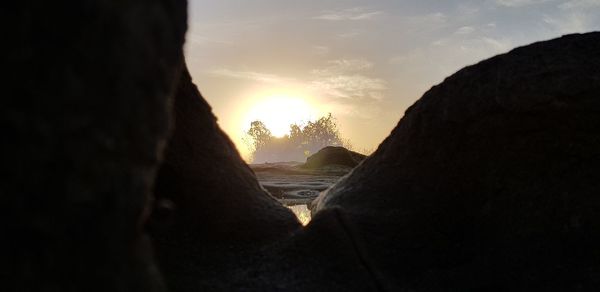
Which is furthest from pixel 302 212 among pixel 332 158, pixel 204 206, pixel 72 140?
pixel 332 158

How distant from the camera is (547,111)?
8.10ft

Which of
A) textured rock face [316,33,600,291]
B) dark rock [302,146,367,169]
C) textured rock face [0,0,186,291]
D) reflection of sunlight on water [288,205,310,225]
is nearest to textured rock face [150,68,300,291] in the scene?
textured rock face [316,33,600,291]

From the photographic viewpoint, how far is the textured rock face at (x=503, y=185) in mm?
2363

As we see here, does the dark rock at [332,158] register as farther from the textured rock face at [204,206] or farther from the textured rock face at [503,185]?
the textured rock face at [204,206]

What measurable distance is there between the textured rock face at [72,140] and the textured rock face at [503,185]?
176 centimetres

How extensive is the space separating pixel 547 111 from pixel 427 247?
2.73ft

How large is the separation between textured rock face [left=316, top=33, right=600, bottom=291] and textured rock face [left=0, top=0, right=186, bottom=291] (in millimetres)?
1761

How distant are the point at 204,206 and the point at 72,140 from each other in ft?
5.93

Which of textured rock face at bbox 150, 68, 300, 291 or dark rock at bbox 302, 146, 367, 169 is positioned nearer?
textured rock face at bbox 150, 68, 300, 291

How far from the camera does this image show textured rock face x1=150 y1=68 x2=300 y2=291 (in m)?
2.32

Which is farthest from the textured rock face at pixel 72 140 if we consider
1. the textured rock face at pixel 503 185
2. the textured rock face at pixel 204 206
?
the textured rock face at pixel 503 185

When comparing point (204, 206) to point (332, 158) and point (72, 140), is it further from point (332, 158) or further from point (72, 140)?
point (332, 158)

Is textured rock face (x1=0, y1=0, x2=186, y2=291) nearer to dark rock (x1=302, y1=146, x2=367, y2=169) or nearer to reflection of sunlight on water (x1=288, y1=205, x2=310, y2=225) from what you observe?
reflection of sunlight on water (x1=288, y1=205, x2=310, y2=225)

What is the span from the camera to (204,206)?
248cm
